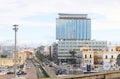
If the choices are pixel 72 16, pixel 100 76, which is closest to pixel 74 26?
pixel 72 16

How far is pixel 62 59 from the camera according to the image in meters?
160

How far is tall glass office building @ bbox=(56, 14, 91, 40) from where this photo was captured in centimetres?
18746

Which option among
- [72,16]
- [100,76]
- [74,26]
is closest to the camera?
[100,76]

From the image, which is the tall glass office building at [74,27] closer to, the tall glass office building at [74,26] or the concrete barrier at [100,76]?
the tall glass office building at [74,26]

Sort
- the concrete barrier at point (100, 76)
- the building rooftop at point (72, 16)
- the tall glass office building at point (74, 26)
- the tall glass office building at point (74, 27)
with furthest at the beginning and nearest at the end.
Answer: the tall glass office building at point (74, 26)
the tall glass office building at point (74, 27)
the building rooftop at point (72, 16)
the concrete barrier at point (100, 76)

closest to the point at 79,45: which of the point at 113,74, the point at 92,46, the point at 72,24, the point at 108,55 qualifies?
the point at 92,46

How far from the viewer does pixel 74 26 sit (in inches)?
7613

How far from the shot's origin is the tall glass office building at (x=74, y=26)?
187462mm

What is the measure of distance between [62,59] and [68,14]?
3476cm

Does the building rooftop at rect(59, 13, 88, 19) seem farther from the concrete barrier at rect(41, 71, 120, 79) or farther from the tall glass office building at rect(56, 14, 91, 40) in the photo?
the concrete barrier at rect(41, 71, 120, 79)

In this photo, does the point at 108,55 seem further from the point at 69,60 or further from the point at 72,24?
the point at 72,24

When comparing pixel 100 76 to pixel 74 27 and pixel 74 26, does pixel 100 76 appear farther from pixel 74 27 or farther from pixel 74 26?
pixel 74 27

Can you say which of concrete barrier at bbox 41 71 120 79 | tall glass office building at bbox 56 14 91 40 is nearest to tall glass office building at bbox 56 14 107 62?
tall glass office building at bbox 56 14 91 40

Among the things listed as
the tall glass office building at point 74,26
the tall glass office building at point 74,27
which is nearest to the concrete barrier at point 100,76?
the tall glass office building at point 74,27
